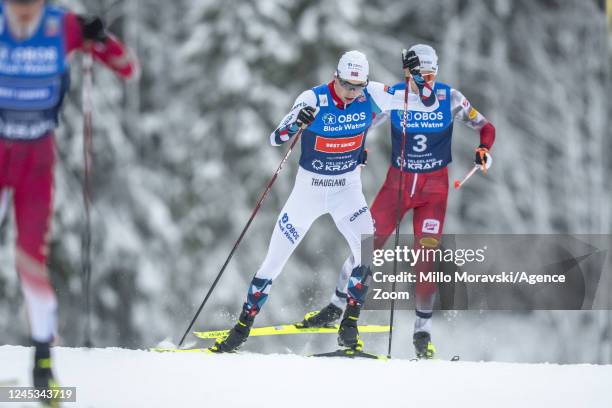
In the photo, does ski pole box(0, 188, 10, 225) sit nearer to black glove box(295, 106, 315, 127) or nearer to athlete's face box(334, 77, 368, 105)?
black glove box(295, 106, 315, 127)

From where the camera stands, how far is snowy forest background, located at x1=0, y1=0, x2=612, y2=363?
11781mm

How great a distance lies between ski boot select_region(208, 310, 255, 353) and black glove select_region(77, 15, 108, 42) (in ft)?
8.67

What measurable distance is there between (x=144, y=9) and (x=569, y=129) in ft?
24.0

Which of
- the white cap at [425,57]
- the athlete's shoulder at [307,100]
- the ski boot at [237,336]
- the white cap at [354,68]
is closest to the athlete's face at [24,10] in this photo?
the athlete's shoulder at [307,100]

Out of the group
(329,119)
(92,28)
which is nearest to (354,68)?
(329,119)

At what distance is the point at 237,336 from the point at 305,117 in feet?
5.79

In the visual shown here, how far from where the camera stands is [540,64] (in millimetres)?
14977

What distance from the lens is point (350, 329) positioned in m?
6.48

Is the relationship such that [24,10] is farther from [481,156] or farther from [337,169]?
[481,156]

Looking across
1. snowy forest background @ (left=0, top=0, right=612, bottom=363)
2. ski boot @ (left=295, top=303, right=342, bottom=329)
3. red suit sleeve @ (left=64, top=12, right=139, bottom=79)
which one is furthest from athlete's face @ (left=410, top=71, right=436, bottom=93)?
snowy forest background @ (left=0, top=0, right=612, bottom=363)

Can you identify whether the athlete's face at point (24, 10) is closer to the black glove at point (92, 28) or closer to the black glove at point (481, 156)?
the black glove at point (92, 28)

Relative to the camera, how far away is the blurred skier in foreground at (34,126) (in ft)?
14.7

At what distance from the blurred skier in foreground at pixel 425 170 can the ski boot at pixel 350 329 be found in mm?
363

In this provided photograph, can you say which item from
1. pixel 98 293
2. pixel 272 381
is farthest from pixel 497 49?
pixel 272 381
